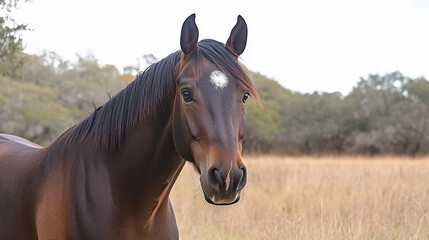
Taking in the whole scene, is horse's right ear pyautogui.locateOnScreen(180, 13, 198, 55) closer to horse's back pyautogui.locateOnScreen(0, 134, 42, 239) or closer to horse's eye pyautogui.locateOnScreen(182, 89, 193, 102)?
horse's eye pyautogui.locateOnScreen(182, 89, 193, 102)

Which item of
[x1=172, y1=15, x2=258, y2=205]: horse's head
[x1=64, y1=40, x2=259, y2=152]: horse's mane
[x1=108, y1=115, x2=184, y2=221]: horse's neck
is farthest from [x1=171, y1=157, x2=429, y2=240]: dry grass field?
[x1=172, y1=15, x2=258, y2=205]: horse's head

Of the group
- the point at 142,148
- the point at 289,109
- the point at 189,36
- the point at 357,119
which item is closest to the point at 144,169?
the point at 142,148

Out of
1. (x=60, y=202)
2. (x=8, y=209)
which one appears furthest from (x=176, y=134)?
(x=8, y=209)

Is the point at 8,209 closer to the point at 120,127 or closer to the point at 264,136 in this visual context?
the point at 120,127

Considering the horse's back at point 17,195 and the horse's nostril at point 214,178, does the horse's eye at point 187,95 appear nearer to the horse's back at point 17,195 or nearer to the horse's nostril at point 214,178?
the horse's nostril at point 214,178

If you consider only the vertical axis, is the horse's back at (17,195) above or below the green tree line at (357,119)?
below

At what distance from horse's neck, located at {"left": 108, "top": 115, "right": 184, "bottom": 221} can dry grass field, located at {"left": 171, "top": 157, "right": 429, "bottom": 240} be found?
5.34 feet

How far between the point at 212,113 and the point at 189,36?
539 mm

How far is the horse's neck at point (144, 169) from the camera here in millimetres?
2635

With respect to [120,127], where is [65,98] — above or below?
above

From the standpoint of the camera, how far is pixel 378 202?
6.62m

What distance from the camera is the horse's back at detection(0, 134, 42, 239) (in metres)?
2.99

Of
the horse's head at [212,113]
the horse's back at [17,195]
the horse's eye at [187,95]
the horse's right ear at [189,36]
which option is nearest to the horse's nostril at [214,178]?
the horse's head at [212,113]

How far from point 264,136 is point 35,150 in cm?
2675
